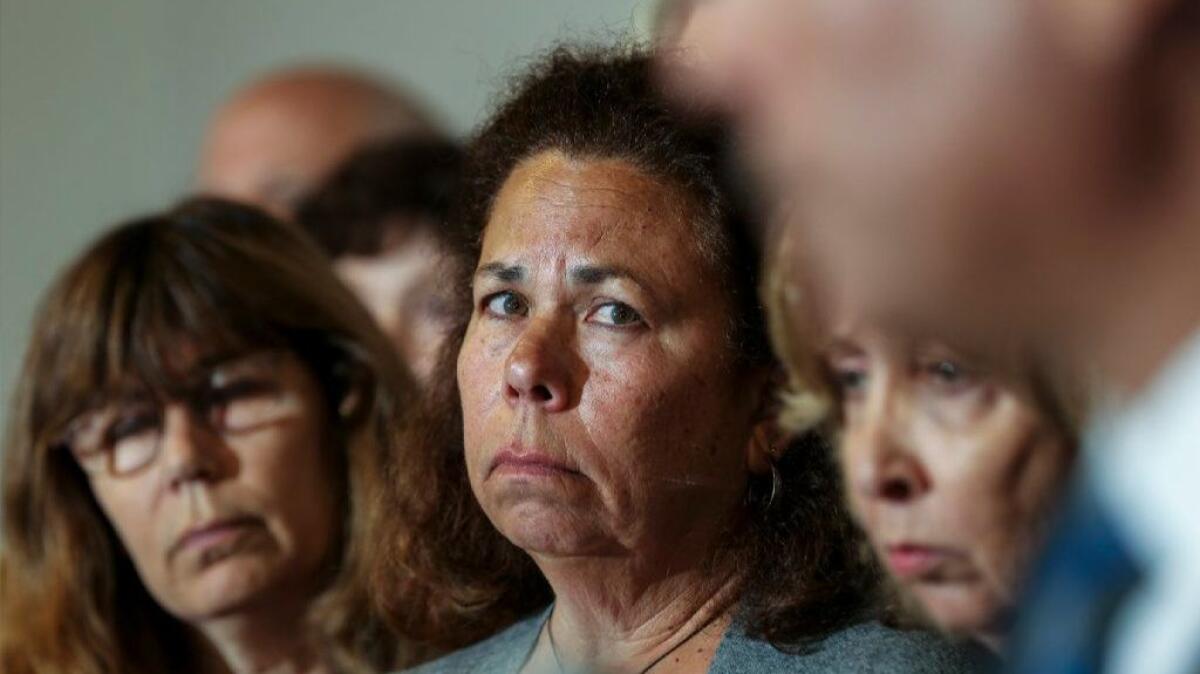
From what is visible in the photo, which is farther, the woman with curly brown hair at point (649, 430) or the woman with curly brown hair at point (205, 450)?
the woman with curly brown hair at point (205, 450)

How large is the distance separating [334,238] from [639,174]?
3.94 ft

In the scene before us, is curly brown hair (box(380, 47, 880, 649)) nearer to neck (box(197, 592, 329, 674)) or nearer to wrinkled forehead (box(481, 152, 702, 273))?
wrinkled forehead (box(481, 152, 702, 273))

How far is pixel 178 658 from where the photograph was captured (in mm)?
1840

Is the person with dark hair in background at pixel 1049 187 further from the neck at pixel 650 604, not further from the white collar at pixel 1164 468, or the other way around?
the neck at pixel 650 604

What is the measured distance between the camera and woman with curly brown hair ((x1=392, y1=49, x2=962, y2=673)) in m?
1.24

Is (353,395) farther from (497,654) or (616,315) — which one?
(616,315)

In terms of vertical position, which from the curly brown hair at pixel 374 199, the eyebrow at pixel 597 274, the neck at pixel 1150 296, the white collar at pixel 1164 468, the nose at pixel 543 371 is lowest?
the curly brown hair at pixel 374 199

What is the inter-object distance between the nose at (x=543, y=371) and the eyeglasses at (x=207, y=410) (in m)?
0.55

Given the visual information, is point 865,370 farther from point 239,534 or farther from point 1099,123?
point 239,534

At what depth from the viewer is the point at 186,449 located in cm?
171

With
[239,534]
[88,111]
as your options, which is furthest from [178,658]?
[88,111]

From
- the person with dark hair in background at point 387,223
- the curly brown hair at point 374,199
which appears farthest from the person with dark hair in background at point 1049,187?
the curly brown hair at point 374,199

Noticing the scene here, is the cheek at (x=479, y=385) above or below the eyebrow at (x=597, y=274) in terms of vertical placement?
below

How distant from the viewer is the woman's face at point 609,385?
4.08ft
